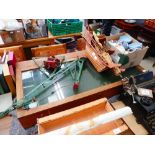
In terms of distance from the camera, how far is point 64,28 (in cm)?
192

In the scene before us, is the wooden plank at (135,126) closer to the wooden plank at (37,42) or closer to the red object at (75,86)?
the red object at (75,86)

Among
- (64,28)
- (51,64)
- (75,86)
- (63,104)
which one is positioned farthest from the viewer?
(64,28)

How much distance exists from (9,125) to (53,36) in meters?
1.16

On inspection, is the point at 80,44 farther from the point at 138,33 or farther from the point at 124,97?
the point at 138,33

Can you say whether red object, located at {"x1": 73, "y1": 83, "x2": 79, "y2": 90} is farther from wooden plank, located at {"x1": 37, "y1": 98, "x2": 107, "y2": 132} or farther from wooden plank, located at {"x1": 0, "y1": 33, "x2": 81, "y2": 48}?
wooden plank, located at {"x1": 0, "y1": 33, "x2": 81, "y2": 48}

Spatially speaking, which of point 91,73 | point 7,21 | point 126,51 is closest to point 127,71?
point 126,51

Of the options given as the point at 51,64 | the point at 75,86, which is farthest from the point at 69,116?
the point at 51,64

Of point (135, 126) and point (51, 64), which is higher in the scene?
point (51, 64)

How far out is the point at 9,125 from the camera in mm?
1572

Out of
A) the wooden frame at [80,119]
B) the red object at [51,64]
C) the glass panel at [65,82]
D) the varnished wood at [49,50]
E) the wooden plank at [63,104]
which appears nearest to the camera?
the wooden frame at [80,119]

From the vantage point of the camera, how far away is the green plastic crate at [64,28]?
6.17 feet

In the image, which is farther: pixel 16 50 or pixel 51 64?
pixel 16 50

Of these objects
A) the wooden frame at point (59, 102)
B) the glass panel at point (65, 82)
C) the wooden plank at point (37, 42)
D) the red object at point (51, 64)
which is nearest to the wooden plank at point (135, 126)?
the wooden frame at point (59, 102)

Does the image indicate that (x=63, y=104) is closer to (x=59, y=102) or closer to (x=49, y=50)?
(x=59, y=102)
